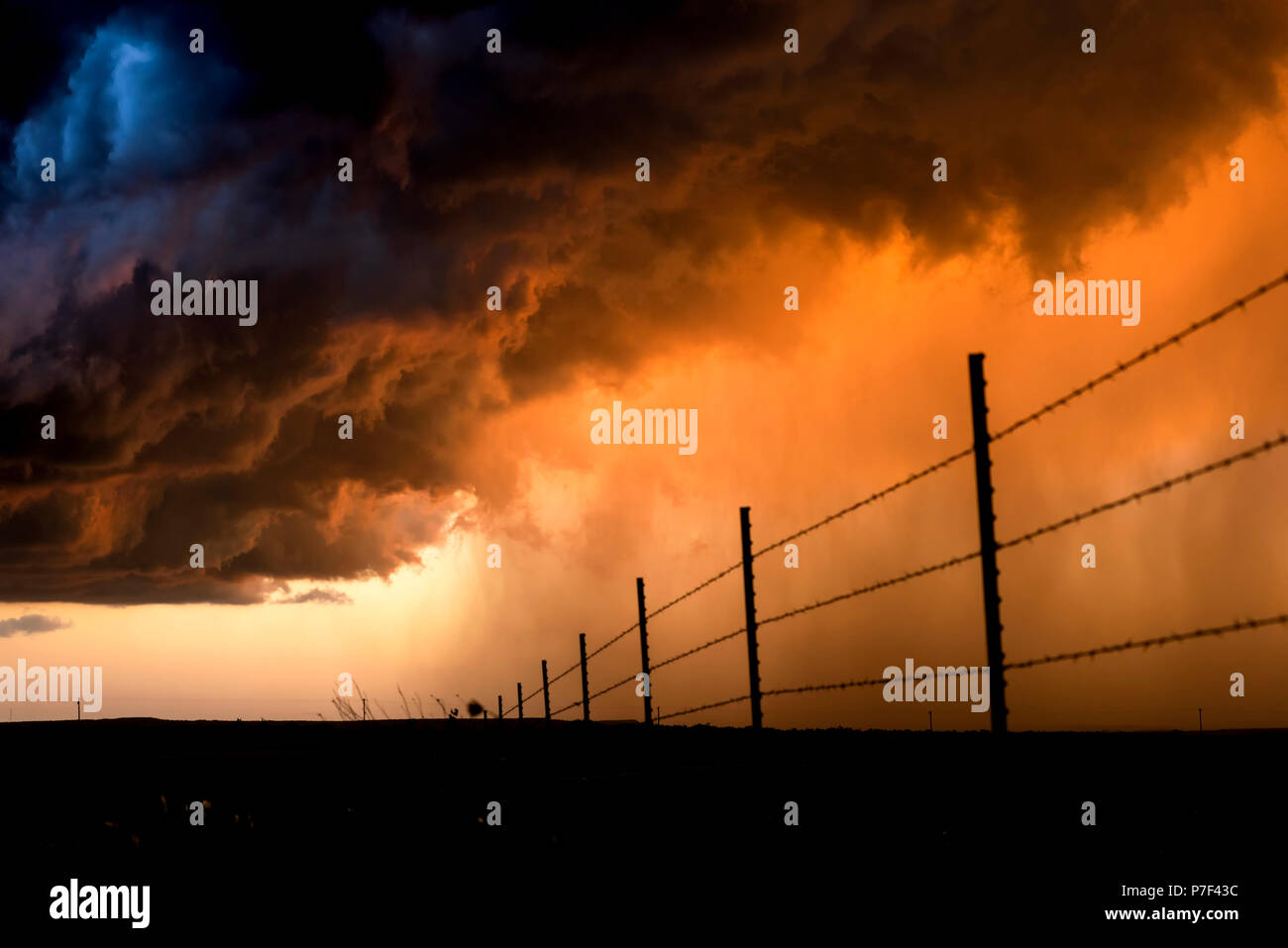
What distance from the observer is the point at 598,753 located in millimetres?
15594

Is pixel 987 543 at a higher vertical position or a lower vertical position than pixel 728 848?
higher

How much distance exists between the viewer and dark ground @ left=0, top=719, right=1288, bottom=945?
6109 mm

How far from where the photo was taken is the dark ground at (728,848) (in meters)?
6.11

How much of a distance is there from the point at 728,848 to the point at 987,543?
2.58 m

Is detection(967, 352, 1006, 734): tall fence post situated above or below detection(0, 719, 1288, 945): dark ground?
above

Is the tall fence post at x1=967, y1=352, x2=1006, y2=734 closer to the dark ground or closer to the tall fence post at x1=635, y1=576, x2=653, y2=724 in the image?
the dark ground

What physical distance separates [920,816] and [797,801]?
58.2 inches

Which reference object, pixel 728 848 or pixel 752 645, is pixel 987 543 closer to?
pixel 728 848

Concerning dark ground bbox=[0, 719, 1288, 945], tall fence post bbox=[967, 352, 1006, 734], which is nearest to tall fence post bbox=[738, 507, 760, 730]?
dark ground bbox=[0, 719, 1288, 945]

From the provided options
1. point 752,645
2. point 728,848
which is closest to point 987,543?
point 728,848

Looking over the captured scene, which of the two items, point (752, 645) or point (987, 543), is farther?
point (752, 645)

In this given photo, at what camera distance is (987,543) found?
25.1ft

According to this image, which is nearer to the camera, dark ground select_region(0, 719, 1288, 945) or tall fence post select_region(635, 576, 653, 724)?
dark ground select_region(0, 719, 1288, 945)

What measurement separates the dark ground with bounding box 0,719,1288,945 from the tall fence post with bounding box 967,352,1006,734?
1.18ft
